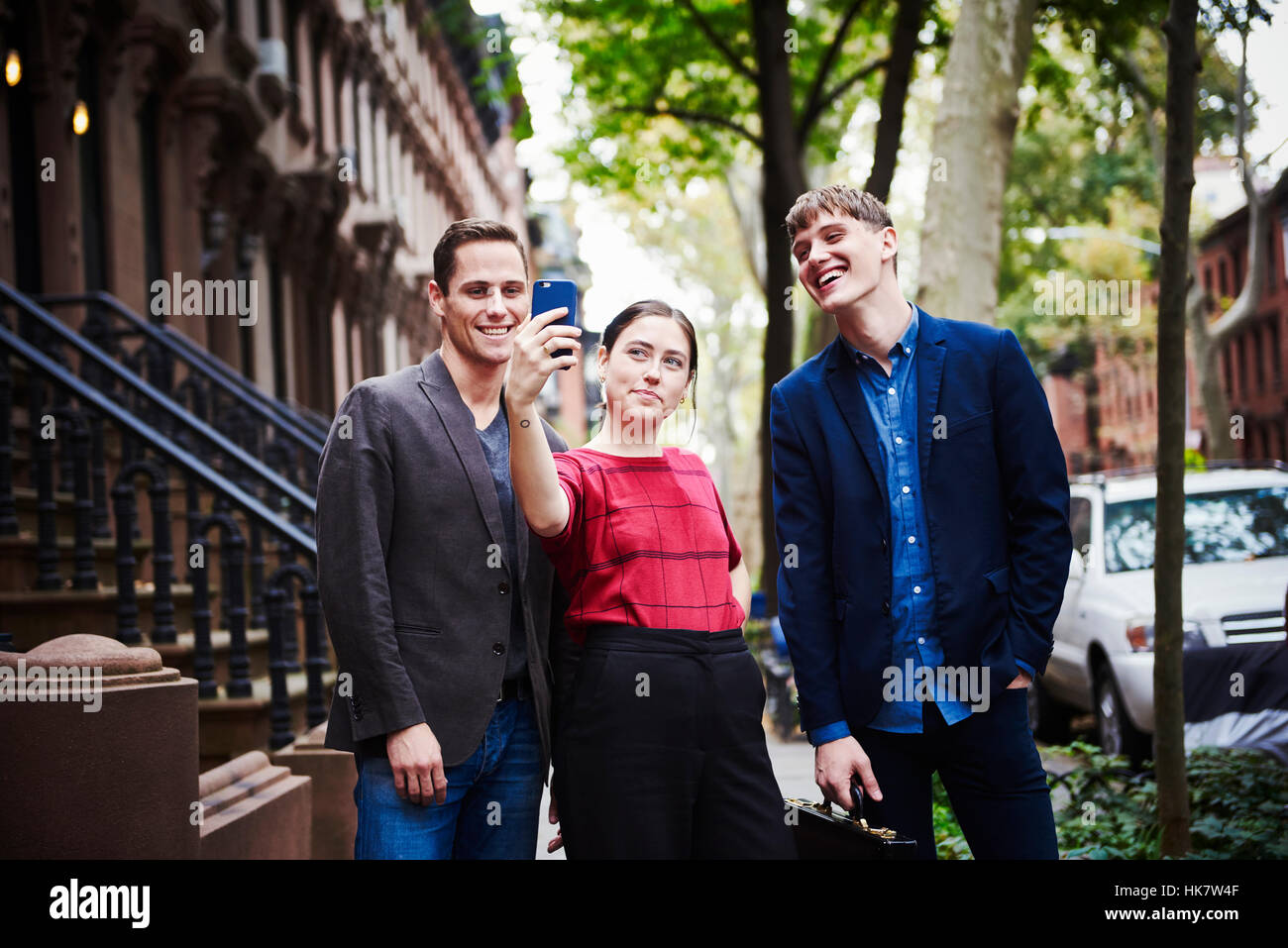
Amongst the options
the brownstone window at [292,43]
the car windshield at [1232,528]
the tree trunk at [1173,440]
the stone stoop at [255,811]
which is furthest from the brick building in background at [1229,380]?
the stone stoop at [255,811]

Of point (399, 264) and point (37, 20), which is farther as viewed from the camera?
point (399, 264)

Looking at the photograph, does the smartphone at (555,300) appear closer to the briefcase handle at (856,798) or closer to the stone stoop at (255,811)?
the briefcase handle at (856,798)

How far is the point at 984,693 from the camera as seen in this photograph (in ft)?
10.7

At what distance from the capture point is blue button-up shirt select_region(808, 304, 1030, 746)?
10.8 feet

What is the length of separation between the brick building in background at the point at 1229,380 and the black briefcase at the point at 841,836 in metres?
34.9

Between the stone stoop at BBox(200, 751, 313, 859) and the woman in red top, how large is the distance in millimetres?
2259

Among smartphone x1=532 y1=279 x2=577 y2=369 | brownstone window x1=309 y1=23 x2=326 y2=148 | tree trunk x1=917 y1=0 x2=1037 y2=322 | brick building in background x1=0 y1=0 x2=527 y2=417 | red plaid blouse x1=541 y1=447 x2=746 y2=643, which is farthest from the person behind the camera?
brownstone window x1=309 y1=23 x2=326 y2=148

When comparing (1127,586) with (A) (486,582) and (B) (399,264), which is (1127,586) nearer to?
(A) (486,582)

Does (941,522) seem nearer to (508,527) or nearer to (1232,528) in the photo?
(508,527)

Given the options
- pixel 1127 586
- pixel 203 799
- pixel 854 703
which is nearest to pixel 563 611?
pixel 854 703

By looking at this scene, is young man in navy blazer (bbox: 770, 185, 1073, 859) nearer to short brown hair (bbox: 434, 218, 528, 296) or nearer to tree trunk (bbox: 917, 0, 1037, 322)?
short brown hair (bbox: 434, 218, 528, 296)

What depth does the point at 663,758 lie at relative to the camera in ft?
10.3

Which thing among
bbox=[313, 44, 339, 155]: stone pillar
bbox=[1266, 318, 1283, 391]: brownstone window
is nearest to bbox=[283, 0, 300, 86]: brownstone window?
bbox=[313, 44, 339, 155]: stone pillar

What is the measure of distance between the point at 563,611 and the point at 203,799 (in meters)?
2.46
